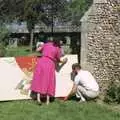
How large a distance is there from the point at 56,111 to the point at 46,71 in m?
1.53

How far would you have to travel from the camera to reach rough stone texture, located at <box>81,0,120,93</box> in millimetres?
14086

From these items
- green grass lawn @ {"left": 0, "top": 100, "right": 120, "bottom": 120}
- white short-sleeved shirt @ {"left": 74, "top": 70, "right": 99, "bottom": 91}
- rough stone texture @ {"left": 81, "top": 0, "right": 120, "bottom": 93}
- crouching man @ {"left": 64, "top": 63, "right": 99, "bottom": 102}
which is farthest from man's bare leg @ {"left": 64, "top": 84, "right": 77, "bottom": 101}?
rough stone texture @ {"left": 81, "top": 0, "right": 120, "bottom": 93}

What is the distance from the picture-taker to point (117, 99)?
519 inches

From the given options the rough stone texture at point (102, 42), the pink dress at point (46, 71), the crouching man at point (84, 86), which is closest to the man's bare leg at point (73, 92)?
the crouching man at point (84, 86)

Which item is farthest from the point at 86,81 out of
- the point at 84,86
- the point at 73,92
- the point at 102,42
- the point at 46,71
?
the point at 102,42

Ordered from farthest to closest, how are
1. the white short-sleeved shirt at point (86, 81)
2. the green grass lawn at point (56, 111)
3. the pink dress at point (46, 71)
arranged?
the white short-sleeved shirt at point (86, 81) < the pink dress at point (46, 71) < the green grass lawn at point (56, 111)

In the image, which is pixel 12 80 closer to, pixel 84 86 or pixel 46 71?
pixel 46 71

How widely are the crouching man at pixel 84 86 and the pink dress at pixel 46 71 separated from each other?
24.7 inches

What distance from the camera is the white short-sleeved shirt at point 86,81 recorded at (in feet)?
43.1

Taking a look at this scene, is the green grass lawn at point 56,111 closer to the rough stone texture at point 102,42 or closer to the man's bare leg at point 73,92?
the man's bare leg at point 73,92

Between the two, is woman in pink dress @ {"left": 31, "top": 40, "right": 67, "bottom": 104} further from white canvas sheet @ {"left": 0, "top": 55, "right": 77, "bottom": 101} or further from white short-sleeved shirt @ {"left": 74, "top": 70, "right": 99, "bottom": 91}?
white short-sleeved shirt @ {"left": 74, "top": 70, "right": 99, "bottom": 91}

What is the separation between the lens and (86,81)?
1313 centimetres

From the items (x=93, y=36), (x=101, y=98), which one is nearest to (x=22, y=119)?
(x=101, y=98)

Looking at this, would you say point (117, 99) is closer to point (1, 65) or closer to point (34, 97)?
point (34, 97)
